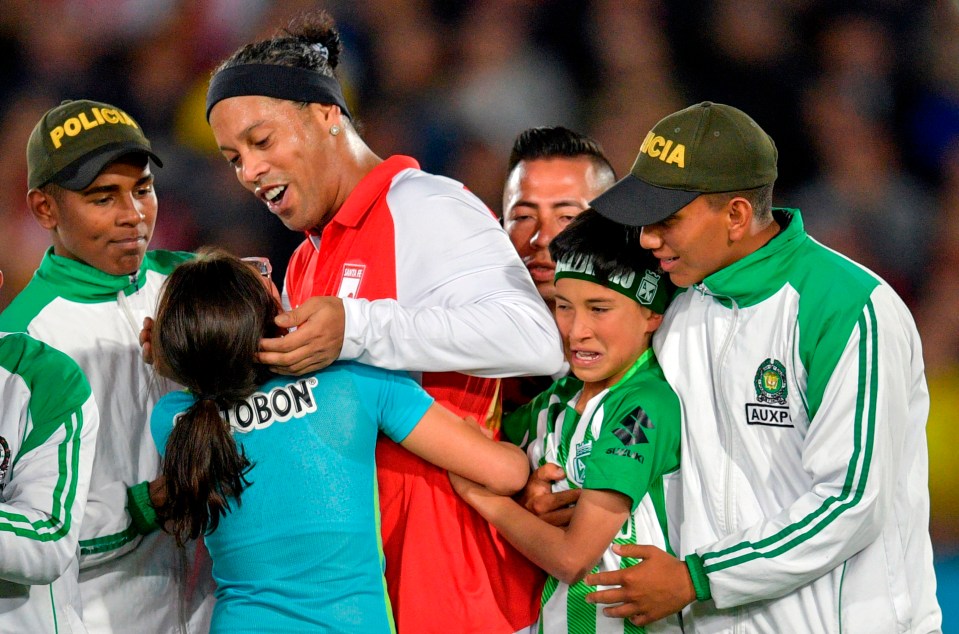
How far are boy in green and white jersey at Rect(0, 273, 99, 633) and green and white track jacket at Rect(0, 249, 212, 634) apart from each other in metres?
0.19

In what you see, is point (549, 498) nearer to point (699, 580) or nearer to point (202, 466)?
point (699, 580)

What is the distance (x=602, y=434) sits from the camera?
1.79 m

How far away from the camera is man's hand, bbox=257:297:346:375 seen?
163 cm

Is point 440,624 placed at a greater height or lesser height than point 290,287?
lesser

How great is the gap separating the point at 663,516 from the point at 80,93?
11.7 ft

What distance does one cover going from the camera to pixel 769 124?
4102 mm

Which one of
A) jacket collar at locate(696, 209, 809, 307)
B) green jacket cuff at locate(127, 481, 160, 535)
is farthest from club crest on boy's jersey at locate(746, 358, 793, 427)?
green jacket cuff at locate(127, 481, 160, 535)

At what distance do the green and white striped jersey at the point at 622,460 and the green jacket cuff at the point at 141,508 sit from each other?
769 millimetres

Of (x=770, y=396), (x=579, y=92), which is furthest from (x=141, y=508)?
(x=579, y=92)

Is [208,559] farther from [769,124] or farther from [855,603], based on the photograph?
[769,124]

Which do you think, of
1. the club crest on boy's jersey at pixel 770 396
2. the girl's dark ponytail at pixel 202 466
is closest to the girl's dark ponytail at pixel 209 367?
the girl's dark ponytail at pixel 202 466

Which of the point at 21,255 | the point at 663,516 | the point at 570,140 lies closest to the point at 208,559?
the point at 663,516

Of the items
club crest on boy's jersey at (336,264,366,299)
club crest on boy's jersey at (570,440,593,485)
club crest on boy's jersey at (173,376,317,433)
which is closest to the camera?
club crest on boy's jersey at (173,376,317,433)

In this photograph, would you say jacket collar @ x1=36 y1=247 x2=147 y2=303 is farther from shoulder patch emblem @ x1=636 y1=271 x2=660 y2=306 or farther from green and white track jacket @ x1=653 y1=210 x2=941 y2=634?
green and white track jacket @ x1=653 y1=210 x2=941 y2=634
